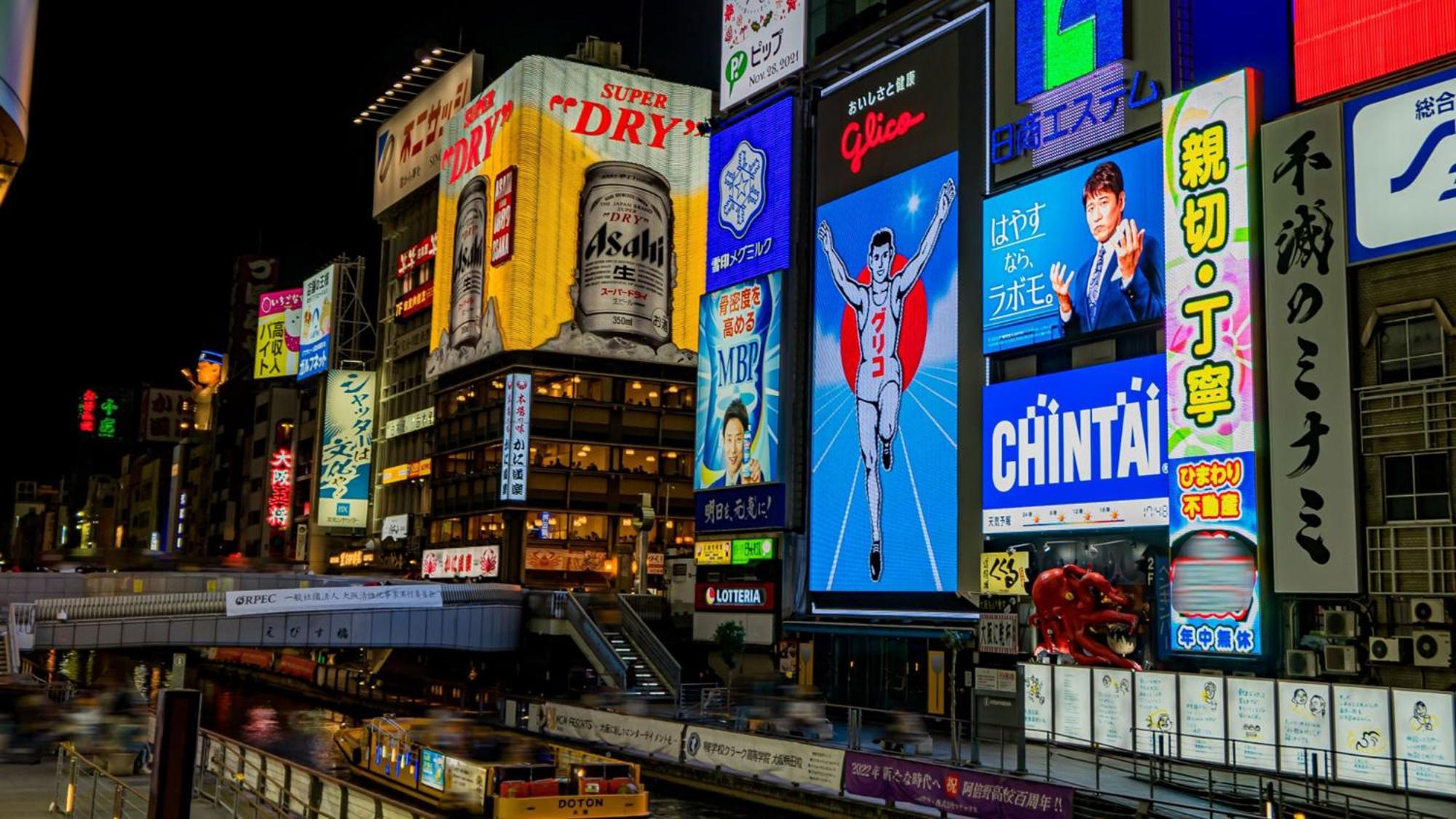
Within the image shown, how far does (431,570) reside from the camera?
10369cm

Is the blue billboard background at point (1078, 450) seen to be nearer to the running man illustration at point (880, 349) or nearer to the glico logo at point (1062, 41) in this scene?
the running man illustration at point (880, 349)

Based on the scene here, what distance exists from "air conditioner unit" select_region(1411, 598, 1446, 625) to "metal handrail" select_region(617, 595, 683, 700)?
Result: 29665 millimetres

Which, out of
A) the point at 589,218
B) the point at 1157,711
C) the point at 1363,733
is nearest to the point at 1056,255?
the point at 1157,711

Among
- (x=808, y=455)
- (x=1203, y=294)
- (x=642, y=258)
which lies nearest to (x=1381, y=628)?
(x=1203, y=294)

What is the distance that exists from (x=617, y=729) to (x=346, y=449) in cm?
8089

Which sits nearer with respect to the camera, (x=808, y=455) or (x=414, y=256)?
(x=808, y=455)

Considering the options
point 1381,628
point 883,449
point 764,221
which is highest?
point 764,221

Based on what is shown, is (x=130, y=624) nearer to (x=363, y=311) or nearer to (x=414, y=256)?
(x=414, y=256)

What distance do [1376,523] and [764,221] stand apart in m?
33.1

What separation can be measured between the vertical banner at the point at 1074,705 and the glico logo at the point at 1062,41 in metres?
19.2

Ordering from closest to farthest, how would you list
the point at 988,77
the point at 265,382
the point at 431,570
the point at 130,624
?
1. the point at 988,77
2. the point at 130,624
3. the point at 431,570
4. the point at 265,382

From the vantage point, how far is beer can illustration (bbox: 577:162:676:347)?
320ft

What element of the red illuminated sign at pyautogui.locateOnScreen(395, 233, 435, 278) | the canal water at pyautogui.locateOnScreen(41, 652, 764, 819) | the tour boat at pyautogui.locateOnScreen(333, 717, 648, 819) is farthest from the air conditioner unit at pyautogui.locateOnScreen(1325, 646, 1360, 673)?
the red illuminated sign at pyautogui.locateOnScreen(395, 233, 435, 278)

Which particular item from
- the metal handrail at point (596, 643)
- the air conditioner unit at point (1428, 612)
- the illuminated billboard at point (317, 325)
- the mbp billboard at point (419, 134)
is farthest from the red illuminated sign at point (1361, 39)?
the illuminated billboard at point (317, 325)
